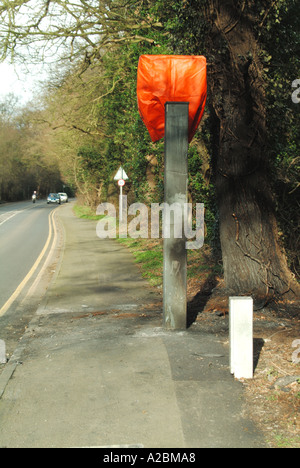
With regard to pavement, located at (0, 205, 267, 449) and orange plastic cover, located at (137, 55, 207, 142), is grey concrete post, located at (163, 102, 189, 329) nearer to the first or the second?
orange plastic cover, located at (137, 55, 207, 142)

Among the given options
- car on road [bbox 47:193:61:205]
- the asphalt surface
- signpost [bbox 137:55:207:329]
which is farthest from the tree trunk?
car on road [bbox 47:193:61:205]

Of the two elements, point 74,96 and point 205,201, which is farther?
point 74,96

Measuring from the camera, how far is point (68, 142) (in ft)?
104

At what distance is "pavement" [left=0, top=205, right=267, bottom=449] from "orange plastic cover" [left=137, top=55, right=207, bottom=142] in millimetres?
3100

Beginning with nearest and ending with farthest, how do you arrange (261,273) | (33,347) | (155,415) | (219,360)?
(155,415)
(219,360)
(33,347)
(261,273)

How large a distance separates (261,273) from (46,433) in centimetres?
458

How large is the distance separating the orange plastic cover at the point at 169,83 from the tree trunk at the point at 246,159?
3.31 ft

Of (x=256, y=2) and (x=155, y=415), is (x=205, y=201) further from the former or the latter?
(x=155, y=415)

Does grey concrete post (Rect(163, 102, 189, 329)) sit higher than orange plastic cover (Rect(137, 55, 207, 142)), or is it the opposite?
orange plastic cover (Rect(137, 55, 207, 142))

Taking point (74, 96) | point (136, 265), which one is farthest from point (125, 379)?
point (74, 96)

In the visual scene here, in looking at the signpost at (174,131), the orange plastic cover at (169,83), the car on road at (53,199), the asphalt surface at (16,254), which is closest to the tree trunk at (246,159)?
the orange plastic cover at (169,83)

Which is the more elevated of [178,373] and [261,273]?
[261,273]

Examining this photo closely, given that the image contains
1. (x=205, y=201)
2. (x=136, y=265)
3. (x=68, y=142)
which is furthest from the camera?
(x=68, y=142)

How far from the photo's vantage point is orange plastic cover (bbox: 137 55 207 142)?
6453mm
